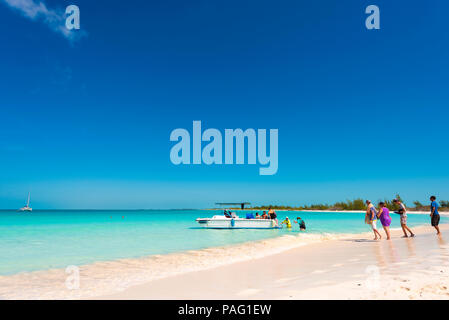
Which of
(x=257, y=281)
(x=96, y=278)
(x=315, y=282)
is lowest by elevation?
(x=96, y=278)

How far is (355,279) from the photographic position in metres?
6.04

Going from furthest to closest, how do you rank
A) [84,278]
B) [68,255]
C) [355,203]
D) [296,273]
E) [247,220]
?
[355,203], [247,220], [68,255], [84,278], [296,273]

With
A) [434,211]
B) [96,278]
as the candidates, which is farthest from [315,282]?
[434,211]

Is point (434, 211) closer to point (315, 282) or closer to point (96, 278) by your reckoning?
point (315, 282)

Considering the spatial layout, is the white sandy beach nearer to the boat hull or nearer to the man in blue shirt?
the man in blue shirt

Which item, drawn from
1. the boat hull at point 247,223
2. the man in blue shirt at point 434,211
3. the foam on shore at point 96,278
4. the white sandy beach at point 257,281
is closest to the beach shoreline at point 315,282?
the white sandy beach at point 257,281

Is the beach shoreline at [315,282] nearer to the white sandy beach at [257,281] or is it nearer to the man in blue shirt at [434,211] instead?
the white sandy beach at [257,281]

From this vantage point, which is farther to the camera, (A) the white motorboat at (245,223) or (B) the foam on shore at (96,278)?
(A) the white motorboat at (245,223)

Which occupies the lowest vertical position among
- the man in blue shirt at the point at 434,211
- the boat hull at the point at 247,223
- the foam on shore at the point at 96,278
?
the boat hull at the point at 247,223

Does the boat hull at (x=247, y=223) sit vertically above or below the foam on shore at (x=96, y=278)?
below

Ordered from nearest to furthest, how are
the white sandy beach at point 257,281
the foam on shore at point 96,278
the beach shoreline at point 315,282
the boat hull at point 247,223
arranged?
the beach shoreline at point 315,282 → the white sandy beach at point 257,281 → the foam on shore at point 96,278 → the boat hull at point 247,223
